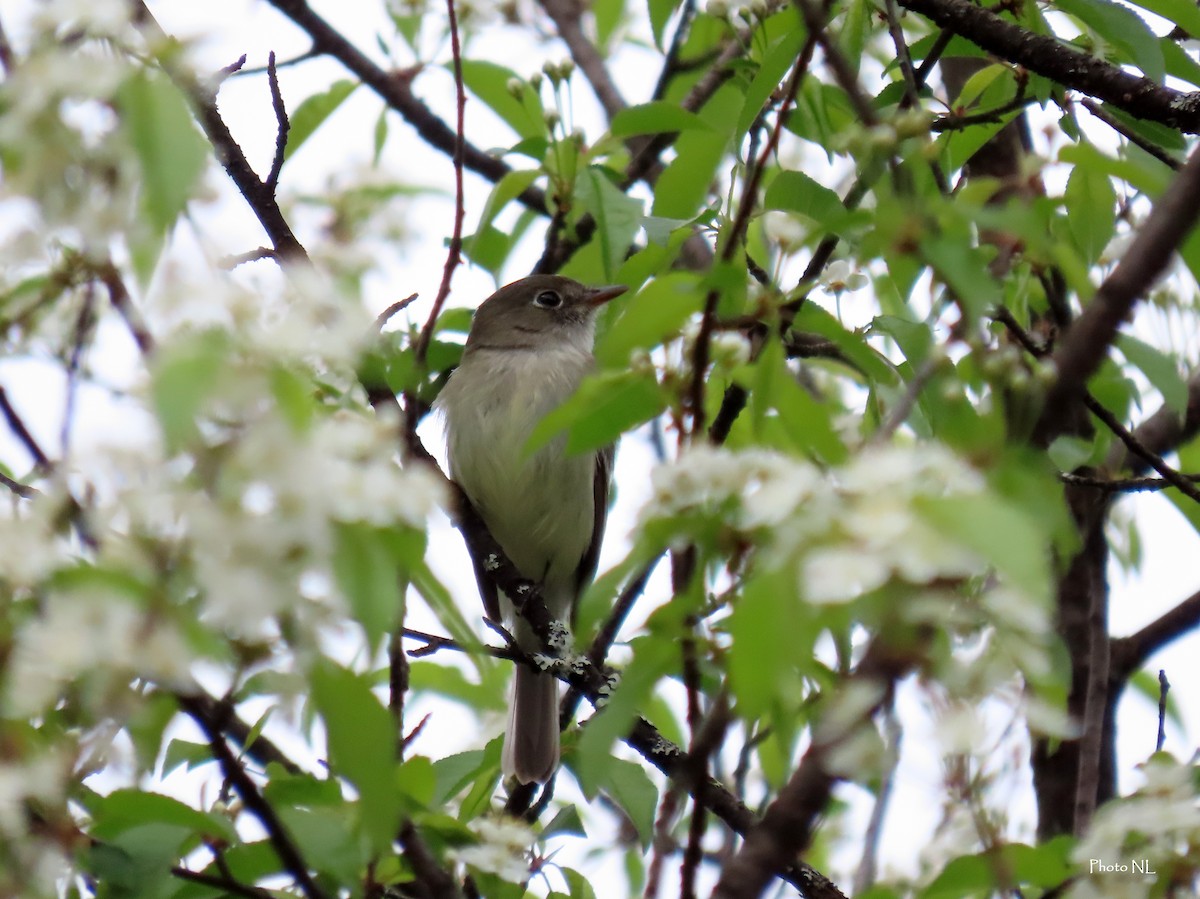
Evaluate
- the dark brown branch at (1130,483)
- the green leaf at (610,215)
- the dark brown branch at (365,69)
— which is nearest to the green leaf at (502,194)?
the green leaf at (610,215)

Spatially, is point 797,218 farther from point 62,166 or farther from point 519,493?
point 519,493

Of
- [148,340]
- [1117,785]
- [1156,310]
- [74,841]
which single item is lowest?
[74,841]

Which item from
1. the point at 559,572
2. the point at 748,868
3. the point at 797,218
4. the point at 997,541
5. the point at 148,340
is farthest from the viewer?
the point at 559,572

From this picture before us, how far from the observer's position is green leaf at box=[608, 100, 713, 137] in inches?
138

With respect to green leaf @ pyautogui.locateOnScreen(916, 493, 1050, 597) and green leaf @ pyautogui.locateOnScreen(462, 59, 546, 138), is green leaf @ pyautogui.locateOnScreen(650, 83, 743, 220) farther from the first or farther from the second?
green leaf @ pyautogui.locateOnScreen(916, 493, 1050, 597)

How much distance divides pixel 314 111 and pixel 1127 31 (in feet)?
10.5

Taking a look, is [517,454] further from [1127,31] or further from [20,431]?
[20,431]

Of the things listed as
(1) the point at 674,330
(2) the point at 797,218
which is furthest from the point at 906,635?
(2) the point at 797,218

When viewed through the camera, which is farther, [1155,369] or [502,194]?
[502,194]

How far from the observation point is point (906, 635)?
183cm

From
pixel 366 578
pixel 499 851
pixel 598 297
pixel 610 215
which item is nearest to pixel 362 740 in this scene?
pixel 366 578

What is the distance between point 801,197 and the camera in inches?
127

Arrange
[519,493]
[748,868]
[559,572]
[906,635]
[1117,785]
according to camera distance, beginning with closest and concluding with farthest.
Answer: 1. [906,635]
2. [748,868]
3. [1117,785]
4. [519,493]
5. [559,572]

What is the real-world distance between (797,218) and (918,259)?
1227mm
